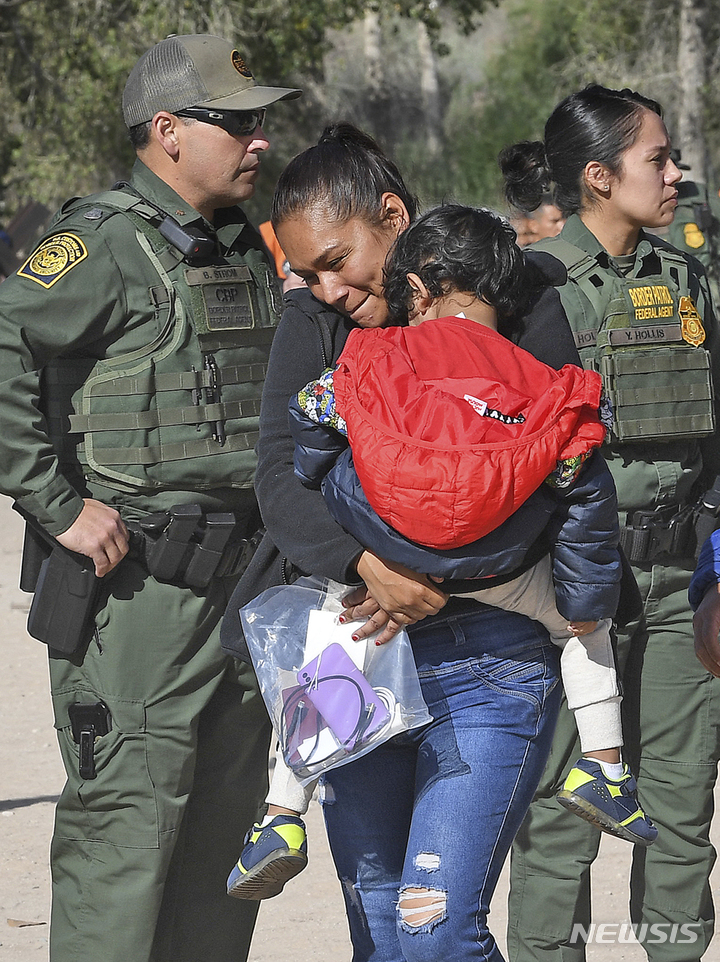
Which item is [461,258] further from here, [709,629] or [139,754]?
[139,754]

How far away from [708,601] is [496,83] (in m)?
36.8

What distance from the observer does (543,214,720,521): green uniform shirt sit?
3484mm

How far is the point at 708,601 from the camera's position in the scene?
2.53m

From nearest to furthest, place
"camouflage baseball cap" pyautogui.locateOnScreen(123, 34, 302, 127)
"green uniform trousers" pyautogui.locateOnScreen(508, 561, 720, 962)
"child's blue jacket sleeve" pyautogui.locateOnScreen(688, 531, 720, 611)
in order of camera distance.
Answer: "child's blue jacket sleeve" pyautogui.locateOnScreen(688, 531, 720, 611), "camouflage baseball cap" pyautogui.locateOnScreen(123, 34, 302, 127), "green uniform trousers" pyautogui.locateOnScreen(508, 561, 720, 962)

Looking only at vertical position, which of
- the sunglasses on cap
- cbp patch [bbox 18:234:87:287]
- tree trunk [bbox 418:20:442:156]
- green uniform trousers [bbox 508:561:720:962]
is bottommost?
green uniform trousers [bbox 508:561:720:962]

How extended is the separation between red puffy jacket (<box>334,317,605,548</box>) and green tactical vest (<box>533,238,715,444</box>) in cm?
125

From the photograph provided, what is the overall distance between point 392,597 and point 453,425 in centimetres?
33

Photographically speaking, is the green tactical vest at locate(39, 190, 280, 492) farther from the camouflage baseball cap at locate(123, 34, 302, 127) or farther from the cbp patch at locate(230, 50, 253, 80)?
the cbp patch at locate(230, 50, 253, 80)

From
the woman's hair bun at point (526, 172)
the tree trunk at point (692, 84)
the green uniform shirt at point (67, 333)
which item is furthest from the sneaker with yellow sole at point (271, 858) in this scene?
the tree trunk at point (692, 84)

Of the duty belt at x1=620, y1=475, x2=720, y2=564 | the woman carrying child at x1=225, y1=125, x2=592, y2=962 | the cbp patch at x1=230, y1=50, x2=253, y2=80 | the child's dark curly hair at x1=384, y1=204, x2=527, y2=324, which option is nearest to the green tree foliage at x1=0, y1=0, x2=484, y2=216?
the cbp patch at x1=230, y1=50, x2=253, y2=80

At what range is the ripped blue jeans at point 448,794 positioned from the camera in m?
2.28

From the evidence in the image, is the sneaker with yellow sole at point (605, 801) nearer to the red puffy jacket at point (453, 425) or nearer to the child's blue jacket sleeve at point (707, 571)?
the child's blue jacket sleeve at point (707, 571)

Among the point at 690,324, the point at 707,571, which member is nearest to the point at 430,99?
the point at 690,324

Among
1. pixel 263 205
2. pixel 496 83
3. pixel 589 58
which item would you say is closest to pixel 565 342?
pixel 589 58
